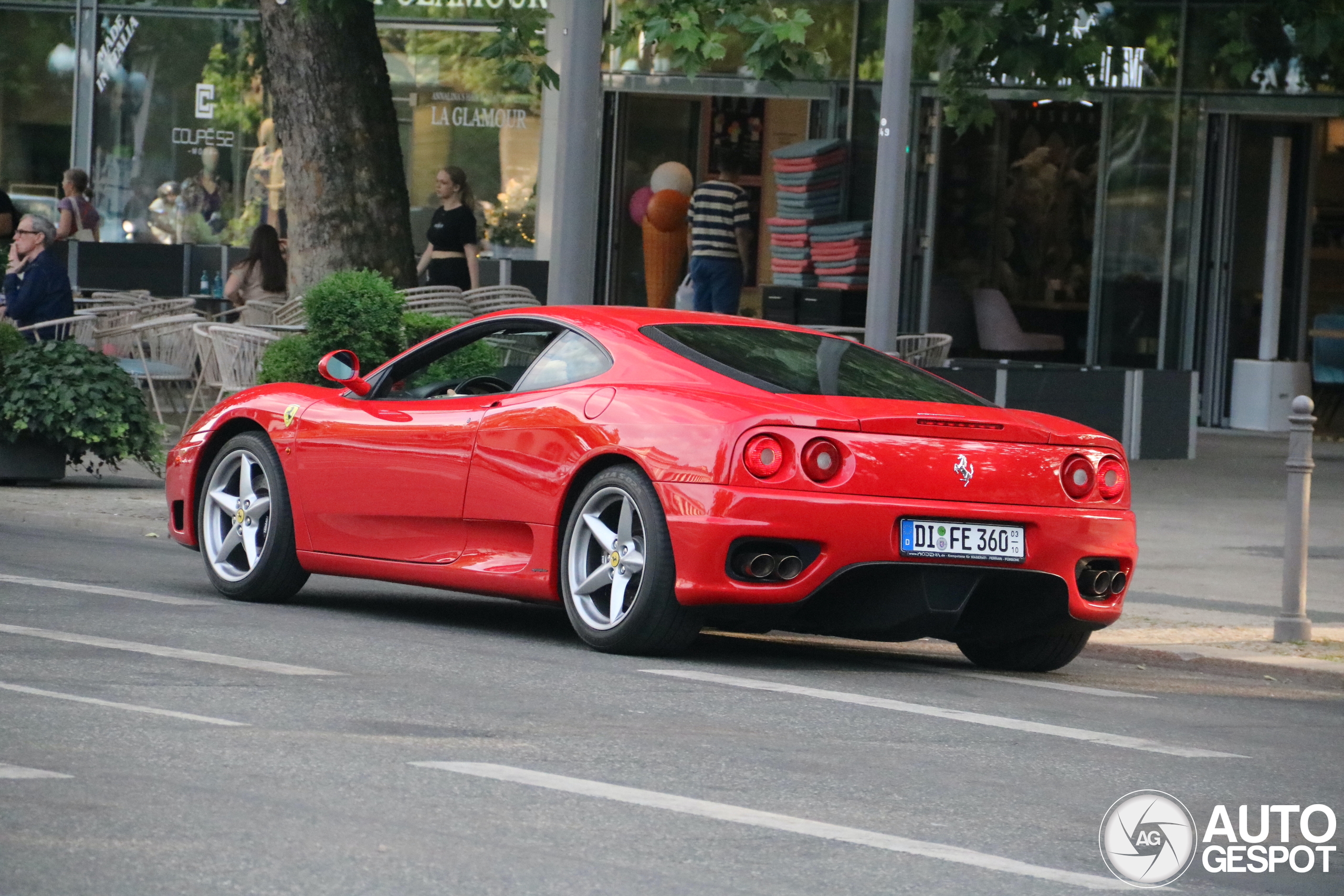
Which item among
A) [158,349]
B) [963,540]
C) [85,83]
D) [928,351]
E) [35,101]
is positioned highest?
[85,83]

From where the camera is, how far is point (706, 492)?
306 inches

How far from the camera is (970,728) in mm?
7000

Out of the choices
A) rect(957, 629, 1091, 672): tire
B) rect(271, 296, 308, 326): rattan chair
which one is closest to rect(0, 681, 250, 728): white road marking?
rect(957, 629, 1091, 672): tire

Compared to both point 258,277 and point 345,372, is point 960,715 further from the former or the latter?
point 258,277

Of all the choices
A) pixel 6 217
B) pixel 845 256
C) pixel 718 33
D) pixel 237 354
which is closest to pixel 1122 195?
pixel 845 256

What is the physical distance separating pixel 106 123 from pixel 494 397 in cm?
2004

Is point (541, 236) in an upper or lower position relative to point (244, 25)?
lower

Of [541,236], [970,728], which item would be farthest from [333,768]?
[541,236]

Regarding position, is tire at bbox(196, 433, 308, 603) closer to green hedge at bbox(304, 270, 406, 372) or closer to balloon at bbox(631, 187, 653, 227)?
green hedge at bbox(304, 270, 406, 372)

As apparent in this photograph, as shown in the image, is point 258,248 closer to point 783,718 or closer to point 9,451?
point 9,451

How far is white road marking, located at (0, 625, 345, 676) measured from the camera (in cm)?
748

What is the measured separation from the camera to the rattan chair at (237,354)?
15320mm

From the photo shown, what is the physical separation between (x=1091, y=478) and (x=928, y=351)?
1020 cm

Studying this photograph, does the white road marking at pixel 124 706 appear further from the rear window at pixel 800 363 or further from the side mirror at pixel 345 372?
the side mirror at pixel 345 372
